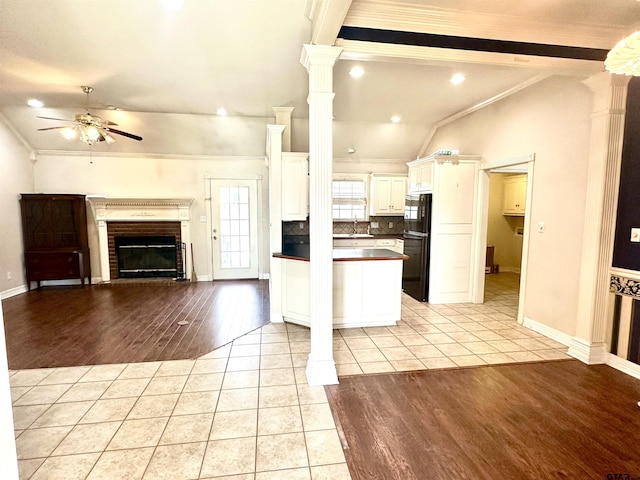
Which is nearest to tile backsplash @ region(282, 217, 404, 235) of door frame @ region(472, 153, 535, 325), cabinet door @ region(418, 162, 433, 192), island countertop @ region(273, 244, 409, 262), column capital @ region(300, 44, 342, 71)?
cabinet door @ region(418, 162, 433, 192)

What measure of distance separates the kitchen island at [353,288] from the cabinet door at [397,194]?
109 inches

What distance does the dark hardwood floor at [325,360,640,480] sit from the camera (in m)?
1.80

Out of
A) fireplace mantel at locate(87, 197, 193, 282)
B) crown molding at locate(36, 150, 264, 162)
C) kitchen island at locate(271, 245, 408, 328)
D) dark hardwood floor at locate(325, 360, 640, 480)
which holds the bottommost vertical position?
dark hardwood floor at locate(325, 360, 640, 480)

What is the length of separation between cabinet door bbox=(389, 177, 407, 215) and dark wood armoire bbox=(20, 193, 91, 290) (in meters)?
5.91

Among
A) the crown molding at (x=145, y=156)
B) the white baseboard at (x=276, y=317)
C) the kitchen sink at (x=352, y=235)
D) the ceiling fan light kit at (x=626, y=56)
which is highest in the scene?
the crown molding at (x=145, y=156)

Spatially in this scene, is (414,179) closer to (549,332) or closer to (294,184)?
(294,184)

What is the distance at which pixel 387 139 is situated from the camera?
19.7ft

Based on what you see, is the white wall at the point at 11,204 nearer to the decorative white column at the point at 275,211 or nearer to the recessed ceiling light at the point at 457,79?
the decorative white column at the point at 275,211

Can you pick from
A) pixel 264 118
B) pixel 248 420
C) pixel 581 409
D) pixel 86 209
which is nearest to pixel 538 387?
pixel 581 409

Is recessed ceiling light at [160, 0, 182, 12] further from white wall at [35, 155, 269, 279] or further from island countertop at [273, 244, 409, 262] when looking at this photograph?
white wall at [35, 155, 269, 279]

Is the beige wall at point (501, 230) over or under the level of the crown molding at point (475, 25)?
under

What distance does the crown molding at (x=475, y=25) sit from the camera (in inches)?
91.3

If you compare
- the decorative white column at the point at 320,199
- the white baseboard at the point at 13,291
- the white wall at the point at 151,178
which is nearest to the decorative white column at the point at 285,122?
the decorative white column at the point at 320,199

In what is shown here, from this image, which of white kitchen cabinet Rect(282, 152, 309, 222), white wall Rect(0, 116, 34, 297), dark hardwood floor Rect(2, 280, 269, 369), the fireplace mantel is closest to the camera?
dark hardwood floor Rect(2, 280, 269, 369)
